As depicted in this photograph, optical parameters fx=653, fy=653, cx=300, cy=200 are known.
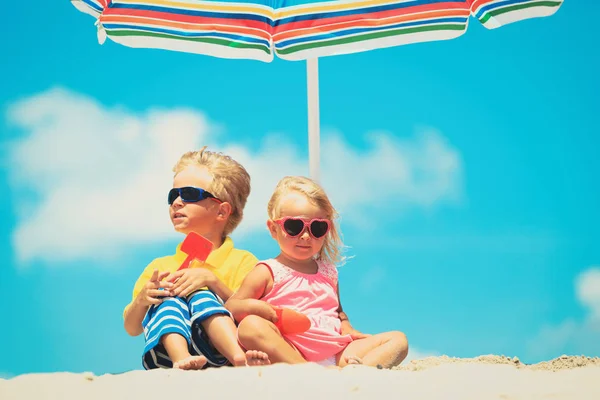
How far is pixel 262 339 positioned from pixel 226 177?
1239mm

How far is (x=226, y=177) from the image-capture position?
4125mm

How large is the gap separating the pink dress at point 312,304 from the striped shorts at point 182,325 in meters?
0.41

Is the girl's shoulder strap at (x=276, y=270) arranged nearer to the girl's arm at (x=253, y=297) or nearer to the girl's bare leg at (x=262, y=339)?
the girl's arm at (x=253, y=297)

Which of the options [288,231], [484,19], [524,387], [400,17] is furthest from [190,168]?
[524,387]

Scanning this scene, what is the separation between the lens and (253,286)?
3.64m

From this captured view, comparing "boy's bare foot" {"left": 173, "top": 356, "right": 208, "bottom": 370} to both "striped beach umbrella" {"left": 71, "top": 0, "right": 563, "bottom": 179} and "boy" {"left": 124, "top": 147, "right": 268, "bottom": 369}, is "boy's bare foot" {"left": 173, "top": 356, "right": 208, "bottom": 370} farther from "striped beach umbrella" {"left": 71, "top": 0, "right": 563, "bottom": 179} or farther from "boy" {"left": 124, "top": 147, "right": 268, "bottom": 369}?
"striped beach umbrella" {"left": 71, "top": 0, "right": 563, "bottom": 179}

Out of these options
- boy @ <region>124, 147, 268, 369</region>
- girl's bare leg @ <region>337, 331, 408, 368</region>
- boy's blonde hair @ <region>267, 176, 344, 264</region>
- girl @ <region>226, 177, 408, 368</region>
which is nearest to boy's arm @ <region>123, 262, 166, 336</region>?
boy @ <region>124, 147, 268, 369</region>

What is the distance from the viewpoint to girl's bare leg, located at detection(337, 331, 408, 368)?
11.4 feet

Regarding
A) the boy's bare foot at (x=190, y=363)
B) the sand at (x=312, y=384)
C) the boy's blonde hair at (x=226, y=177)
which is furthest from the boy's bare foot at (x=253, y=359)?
the boy's blonde hair at (x=226, y=177)

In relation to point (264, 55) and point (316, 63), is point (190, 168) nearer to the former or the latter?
point (264, 55)

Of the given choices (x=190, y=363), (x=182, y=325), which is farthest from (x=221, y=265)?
(x=190, y=363)

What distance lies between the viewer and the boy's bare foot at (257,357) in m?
3.13

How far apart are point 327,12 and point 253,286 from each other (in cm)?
185

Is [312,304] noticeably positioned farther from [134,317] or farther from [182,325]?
[134,317]
